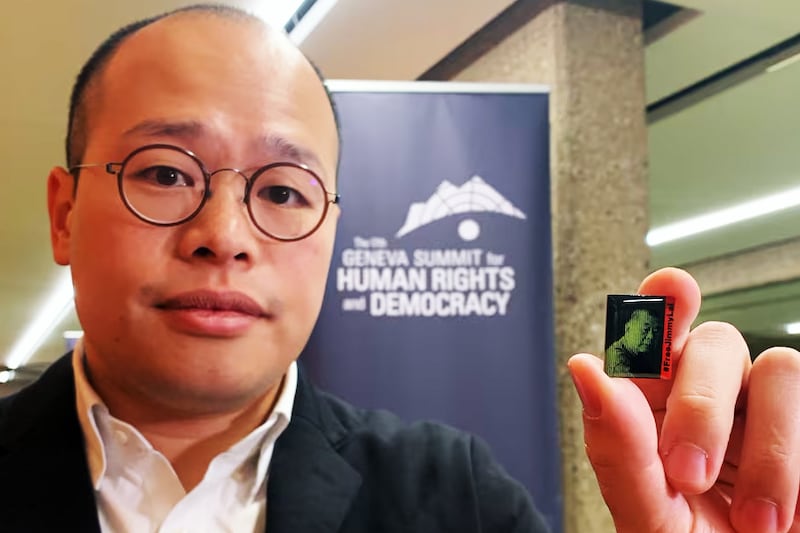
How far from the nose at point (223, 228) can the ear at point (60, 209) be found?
25 centimetres

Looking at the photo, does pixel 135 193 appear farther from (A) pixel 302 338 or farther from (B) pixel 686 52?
(B) pixel 686 52

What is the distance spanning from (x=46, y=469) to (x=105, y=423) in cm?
9

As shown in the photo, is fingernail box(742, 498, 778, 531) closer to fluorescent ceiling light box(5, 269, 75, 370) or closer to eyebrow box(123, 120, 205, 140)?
eyebrow box(123, 120, 205, 140)

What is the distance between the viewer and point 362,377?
2.14 meters

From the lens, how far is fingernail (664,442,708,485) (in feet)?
2.16

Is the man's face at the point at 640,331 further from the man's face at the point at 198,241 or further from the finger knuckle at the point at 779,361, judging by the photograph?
the man's face at the point at 198,241

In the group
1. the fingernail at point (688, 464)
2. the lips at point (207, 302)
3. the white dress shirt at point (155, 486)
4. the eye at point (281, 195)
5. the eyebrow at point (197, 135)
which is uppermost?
the eyebrow at point (197, 135)

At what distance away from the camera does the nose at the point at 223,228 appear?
93 cm

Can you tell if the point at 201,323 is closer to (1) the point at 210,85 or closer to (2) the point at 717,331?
(1) the point at 210,85

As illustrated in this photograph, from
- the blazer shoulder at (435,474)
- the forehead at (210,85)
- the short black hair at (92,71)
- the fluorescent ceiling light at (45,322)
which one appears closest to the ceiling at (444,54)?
the short black hair at (92,71)

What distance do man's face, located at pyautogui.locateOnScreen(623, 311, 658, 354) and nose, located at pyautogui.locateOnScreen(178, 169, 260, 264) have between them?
1.67 ft

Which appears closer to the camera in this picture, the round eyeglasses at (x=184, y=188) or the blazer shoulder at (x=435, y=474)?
the round eyeglasses at (x=184, y=188)

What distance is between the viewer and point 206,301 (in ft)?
3.09

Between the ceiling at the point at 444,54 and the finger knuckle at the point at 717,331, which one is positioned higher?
the ceiling at the point at 444,54
